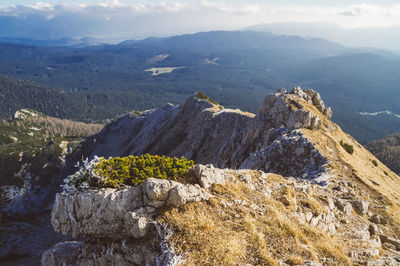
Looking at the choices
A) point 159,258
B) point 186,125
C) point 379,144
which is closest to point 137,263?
point 159,258

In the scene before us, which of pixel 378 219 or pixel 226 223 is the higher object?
pixel 226 223

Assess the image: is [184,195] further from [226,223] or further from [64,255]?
[64,255]

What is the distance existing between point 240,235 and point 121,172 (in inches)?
335

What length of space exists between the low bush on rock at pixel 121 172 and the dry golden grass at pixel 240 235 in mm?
3080

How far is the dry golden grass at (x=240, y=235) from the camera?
1313 cm

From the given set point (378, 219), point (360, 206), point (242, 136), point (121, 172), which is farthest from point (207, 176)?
point (242, 136)

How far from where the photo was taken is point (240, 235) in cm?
1434

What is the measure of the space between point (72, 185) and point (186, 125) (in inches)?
2759

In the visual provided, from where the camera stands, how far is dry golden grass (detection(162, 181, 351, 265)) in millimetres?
13133

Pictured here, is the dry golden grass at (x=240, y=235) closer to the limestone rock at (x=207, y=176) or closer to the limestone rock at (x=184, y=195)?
the limestone rock at (x=184, y=195)

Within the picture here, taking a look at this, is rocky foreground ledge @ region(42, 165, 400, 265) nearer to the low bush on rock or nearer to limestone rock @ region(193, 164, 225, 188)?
limestone rock @ region(193, 164, 225, 188)

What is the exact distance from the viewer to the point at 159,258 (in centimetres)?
1305

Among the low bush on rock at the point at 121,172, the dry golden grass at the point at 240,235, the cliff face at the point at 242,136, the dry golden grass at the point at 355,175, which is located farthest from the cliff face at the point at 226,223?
the cliff face at the point at 242,136

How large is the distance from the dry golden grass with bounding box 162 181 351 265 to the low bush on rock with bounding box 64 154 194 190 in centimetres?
308
